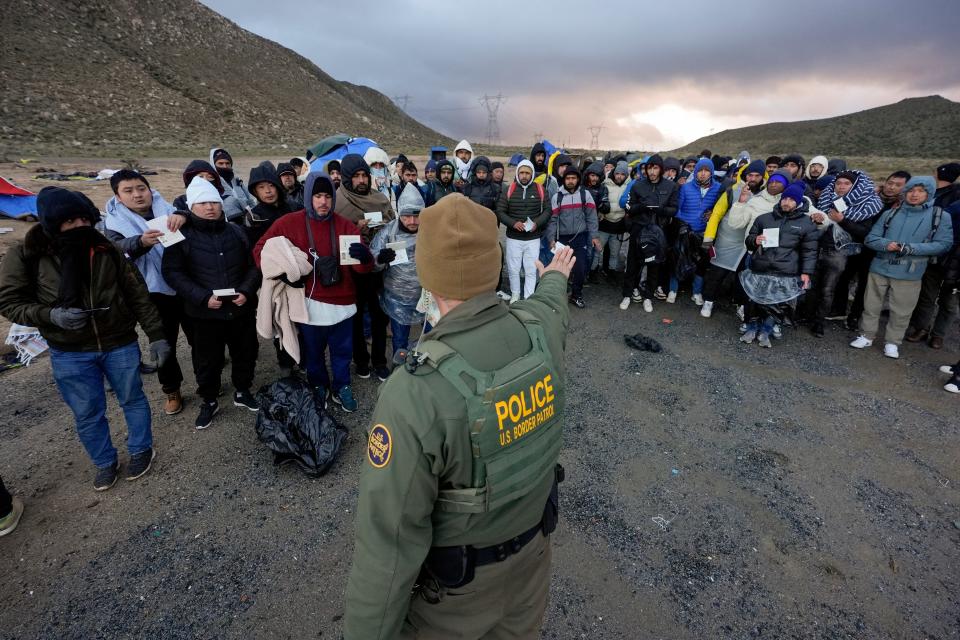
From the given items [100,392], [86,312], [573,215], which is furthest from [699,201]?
[100,392]

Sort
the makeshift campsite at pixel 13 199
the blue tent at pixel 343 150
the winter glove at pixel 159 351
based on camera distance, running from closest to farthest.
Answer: the winter glove at pixel 159 351
the makeshift campsite at pixel 13 199
the blue tent at pixel 343 150

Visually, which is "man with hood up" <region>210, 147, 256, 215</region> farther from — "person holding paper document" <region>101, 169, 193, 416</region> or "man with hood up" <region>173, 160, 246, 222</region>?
"person holding paper document" <region>101, 169, 193, 416</region>

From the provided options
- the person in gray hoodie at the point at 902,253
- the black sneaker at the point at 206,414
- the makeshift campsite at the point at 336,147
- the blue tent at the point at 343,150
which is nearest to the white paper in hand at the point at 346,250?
the black sneaker at the point at 206,414

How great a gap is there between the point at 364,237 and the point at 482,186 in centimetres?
293

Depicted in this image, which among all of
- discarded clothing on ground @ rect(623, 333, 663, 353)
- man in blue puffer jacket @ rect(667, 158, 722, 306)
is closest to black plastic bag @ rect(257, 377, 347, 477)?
discarded clothing on ground @ rect(623, 333, 663, 353)

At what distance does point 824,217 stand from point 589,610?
18.1ft

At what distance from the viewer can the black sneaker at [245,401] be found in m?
4.20

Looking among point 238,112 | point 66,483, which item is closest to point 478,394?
point 66,483

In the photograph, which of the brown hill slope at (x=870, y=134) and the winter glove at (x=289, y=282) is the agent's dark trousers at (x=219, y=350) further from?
the brown hill slope at (x=870, y=134)

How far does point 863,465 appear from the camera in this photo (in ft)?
11.9

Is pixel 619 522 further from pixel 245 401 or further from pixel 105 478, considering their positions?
pixel 105 478

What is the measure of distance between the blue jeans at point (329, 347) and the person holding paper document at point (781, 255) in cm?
509

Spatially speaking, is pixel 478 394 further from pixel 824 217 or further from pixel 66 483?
pixel 824 217

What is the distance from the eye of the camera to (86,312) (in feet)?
9.39
